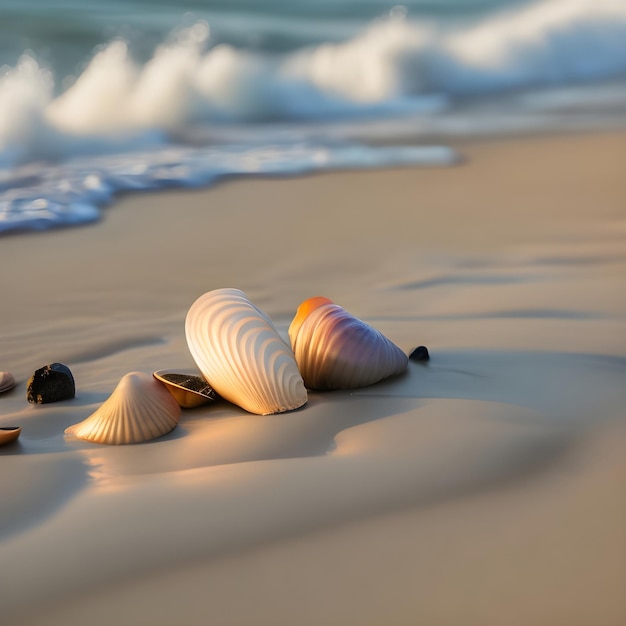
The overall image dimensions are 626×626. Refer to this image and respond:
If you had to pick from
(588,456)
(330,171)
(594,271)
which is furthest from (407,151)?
(588,456)

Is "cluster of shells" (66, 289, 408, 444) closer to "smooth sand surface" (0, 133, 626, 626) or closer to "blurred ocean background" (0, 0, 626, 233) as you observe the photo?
"smooth sand surface" (0, 133, 626, 626)

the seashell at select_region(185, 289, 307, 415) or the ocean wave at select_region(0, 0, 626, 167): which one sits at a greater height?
the ocean wave at select_region(0, 0, 626, 167)

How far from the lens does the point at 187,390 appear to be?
1.83m

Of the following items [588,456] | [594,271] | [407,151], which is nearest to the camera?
[588,456]

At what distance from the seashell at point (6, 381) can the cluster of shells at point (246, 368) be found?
48cm

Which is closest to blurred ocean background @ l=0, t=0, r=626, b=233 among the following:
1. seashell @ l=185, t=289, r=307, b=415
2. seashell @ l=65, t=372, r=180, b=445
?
seashell @ l=185, t=289, r=307, b=415

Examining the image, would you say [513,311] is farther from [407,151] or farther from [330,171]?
[407,151]

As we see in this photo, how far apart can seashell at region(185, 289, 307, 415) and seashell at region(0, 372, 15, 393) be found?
1.93 ft

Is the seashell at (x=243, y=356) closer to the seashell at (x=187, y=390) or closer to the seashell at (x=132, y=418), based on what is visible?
the seashell at (x=187, y=390)

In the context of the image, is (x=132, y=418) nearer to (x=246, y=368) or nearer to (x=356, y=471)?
(x=246, y=368)

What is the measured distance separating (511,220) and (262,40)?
641 cm

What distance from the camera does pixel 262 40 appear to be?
31.6ft

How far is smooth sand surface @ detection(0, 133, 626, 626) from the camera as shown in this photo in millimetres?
1101

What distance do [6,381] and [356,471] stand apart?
3.82 ft
